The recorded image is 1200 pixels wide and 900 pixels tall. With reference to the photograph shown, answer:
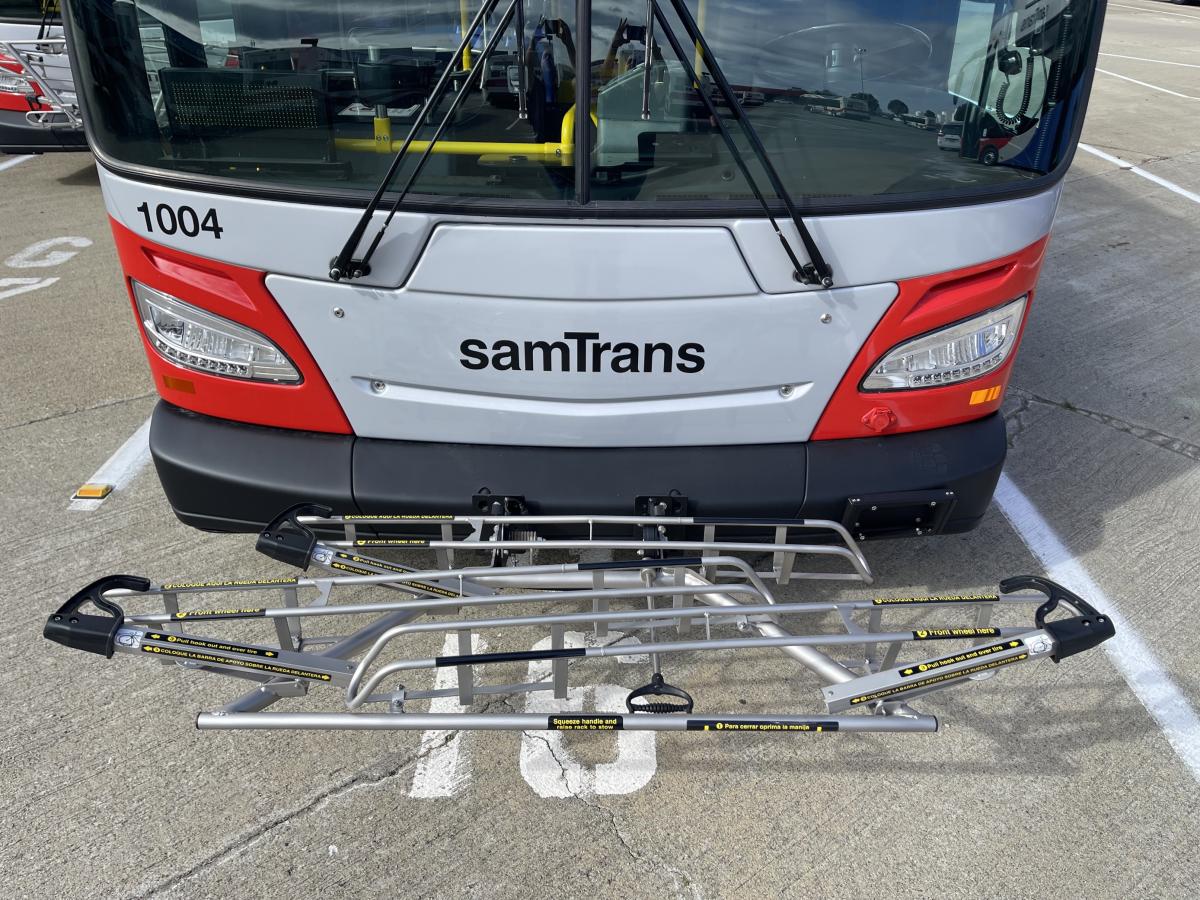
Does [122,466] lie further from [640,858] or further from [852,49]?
[852,49]

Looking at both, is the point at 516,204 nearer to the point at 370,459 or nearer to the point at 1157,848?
the point at 370,459

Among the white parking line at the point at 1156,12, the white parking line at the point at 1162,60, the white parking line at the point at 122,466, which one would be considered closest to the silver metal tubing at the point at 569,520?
the white parking line at the point at 122,466

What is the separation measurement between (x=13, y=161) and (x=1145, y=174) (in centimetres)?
1300

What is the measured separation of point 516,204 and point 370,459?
0.94m

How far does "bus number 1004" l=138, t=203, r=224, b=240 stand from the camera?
2541 millimetres

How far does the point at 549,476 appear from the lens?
9.03 ft

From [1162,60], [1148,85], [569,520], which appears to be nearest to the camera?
[569,520]

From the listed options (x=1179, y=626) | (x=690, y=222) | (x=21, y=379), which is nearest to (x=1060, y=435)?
(x=1179, y=626)

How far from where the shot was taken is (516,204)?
2.45m

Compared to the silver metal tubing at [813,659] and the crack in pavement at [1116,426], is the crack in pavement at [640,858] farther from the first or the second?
the crack in pavement at [1116,426]

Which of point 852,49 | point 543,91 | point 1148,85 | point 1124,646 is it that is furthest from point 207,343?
point 1148,85

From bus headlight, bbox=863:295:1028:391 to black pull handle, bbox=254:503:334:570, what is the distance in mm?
1778

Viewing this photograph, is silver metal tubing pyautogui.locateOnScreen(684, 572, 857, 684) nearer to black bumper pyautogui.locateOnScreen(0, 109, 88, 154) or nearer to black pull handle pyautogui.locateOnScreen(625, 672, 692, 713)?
black pull handle pyautogui.locateOnScreen(625, 672, 692, 713)

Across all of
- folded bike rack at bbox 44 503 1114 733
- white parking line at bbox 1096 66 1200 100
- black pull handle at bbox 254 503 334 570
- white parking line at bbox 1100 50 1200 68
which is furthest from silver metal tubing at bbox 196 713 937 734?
white parking line at bbox 1100 50 1200 68
